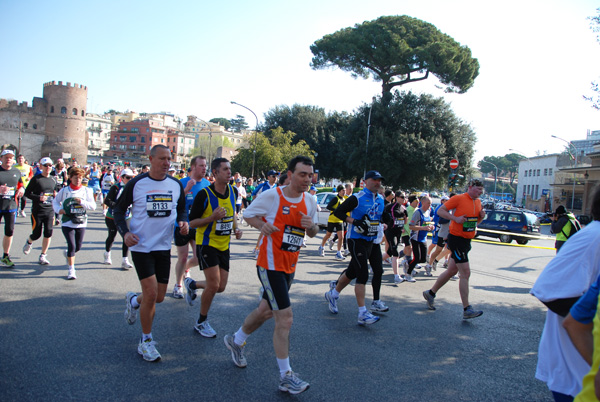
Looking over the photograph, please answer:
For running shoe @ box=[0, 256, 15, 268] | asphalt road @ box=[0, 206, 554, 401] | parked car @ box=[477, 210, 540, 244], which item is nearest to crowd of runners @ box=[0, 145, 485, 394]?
running shoe @ box=[0, 256, 15, 268]

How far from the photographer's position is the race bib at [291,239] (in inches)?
149

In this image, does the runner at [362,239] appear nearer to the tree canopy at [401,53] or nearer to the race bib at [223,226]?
the race bib at [223,226]

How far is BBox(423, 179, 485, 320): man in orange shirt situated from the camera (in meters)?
5.86

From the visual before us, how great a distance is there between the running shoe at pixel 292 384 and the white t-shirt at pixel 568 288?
182cm

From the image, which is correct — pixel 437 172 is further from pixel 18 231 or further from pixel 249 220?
pixel 249 220

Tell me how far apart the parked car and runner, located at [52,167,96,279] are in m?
16.8

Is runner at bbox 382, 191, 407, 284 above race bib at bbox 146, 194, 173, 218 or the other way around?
the other way around

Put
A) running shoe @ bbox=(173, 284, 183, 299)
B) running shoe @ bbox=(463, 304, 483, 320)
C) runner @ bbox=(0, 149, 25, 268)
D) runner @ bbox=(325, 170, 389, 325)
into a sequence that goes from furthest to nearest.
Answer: runner @ bbox=(0, 149, 25, 268)
running shoe @ bbox=(173, 284, 183, 299)
running shoe @ bbox=(463, 304, 483, 320)
runner @ bbox=(325, 170, 389, 325)

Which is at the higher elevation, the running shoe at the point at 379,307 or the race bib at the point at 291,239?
the race bib at the point at 291,239

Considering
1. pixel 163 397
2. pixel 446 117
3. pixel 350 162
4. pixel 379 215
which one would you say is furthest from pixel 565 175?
pixel 163 397

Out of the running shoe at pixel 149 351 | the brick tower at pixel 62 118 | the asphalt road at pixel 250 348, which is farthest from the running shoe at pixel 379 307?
the brick tower at pixel 62 118

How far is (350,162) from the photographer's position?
3825 cm

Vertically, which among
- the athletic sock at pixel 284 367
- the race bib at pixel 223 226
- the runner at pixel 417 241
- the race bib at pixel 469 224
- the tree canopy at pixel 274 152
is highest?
the tree canopy at pixel 274 152

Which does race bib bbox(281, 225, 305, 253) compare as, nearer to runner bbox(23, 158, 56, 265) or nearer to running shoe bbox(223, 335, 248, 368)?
running shoe bbox(223, 335, 248, 368)
